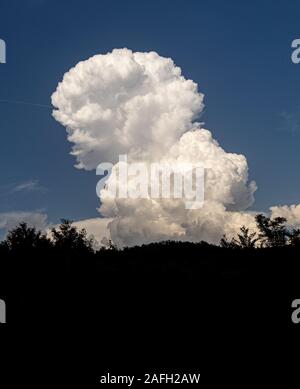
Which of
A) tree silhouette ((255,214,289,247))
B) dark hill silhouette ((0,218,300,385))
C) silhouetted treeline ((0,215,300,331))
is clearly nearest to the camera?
dark hill silhouette ((0,218,300,385))

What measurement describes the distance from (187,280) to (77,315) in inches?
302

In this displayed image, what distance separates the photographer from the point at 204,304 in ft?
82.9

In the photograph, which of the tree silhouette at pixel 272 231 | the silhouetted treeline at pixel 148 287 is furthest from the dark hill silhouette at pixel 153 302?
the tree silhouette at pixel 272 231

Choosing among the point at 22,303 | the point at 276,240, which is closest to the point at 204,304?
the point at 22,303

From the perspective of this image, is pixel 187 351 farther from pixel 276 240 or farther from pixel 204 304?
pixel 276 240

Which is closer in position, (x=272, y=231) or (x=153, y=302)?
(x=153, y=302)

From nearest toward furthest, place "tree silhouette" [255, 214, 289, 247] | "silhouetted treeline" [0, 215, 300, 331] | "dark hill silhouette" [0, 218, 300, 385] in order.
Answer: "dark hill silhouette" [0, 218, 300, 385] < "silhouetted treeline" [0, 215, 300, 331] < "tree silhouette" [255, 214, 289, 247]

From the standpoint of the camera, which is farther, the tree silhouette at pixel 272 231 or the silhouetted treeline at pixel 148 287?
the tree silhouette at pixel 272 231

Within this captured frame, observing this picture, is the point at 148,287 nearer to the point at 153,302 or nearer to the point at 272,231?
the point at 153,302

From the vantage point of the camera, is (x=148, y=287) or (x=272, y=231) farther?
(x=272, y=231)

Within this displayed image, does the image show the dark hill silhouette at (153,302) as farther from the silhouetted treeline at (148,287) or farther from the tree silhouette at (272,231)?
the tree silhouette at (272,231)

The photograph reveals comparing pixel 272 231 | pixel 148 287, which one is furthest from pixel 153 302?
pixel 272 231

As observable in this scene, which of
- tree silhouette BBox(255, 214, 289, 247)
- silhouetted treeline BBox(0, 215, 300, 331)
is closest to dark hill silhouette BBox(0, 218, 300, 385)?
silhouetted treeline BBox(0, 215, 300, 331)

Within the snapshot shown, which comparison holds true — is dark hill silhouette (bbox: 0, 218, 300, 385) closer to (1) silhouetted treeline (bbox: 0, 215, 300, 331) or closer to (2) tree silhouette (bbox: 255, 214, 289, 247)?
(1) silhouetted treeline (bbox: 0, 215, 300, 331)
